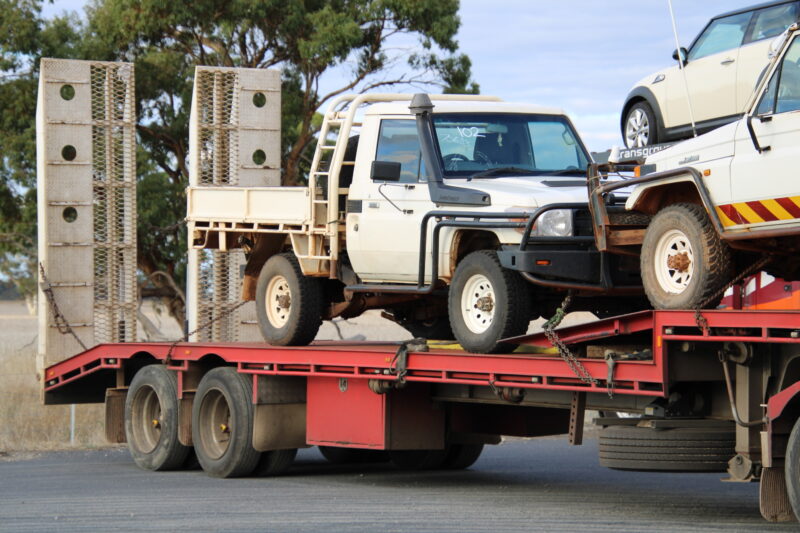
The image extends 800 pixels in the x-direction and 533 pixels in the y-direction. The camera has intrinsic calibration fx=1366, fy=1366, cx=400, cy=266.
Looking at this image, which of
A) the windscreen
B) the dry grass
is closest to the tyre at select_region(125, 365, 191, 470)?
the dry grass

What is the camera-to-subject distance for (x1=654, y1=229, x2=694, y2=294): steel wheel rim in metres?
8.73

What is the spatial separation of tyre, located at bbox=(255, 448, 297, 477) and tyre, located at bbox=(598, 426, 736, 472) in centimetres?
477

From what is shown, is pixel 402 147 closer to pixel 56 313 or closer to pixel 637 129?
pixel 637 129

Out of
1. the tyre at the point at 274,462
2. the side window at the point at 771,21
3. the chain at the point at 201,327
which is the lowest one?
the tyre at the point at 274,462

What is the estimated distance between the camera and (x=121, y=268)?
1652 centimetres

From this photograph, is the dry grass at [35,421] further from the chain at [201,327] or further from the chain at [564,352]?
the chain at [564,352]

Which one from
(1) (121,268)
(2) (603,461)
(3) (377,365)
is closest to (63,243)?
(1) (121,268)

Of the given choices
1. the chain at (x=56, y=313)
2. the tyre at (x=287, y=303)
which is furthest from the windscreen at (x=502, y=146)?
the chain at (x=56, y=313)

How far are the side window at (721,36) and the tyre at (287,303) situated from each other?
4049mm

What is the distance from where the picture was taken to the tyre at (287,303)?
12703mm

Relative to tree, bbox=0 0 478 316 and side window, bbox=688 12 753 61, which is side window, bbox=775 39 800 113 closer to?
side window, bbox=688 12 753 61

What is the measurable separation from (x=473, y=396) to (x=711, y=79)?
3.18m

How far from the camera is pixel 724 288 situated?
8508 millimetres

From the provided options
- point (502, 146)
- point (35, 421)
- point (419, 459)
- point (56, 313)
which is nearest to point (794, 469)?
point (502, 146)
